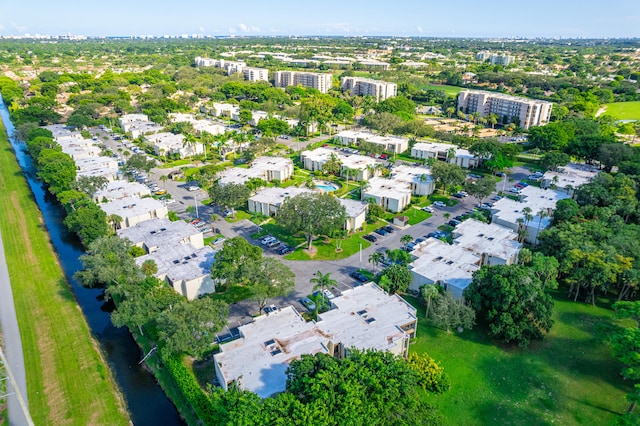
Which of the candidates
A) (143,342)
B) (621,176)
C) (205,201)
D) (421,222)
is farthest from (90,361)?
(621,176)

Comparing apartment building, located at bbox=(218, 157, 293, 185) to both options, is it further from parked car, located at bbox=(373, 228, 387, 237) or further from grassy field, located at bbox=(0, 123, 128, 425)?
grassy field, located at bbox=(0, 123, 128, 425)

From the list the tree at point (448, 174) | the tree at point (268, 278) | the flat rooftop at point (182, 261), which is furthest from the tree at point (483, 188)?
the flat rooftop at point (182, 261)

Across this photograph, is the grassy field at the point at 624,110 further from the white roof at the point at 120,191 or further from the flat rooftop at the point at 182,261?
the white roof at the point at 120,191

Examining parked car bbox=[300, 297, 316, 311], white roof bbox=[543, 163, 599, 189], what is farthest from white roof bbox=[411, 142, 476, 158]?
parked car bbox=[300, 297, 316, 311]

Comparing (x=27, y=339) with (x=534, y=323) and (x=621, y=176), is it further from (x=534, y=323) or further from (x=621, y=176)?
(x=621, y=176)

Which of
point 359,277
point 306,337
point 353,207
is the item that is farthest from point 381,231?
point 306,337

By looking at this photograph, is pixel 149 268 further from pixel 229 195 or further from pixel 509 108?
pixel 509 108
